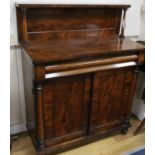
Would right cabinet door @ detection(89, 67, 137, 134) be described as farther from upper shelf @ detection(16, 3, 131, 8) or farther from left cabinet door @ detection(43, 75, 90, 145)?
upper shelf @ detection(16, 3, 131, 8)

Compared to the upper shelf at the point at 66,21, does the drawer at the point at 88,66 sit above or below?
below

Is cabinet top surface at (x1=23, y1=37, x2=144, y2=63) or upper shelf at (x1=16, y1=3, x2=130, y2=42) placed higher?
upper shelf at (x1=16, y1=3, x2=130, y2=42)

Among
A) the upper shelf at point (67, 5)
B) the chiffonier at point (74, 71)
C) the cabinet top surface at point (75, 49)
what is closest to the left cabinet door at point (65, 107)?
the chiffonier at point (74, 71)

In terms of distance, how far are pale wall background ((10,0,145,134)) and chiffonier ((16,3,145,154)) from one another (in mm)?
69

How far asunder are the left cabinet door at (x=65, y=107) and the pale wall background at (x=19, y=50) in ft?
1.55

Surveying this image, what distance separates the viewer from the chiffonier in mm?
1431

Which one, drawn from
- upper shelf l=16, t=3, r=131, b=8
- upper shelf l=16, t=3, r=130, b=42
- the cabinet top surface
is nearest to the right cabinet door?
the cabinet top surface

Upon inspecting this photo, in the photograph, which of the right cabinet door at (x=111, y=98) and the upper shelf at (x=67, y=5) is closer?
the upper shelf at (x=67, y=5)

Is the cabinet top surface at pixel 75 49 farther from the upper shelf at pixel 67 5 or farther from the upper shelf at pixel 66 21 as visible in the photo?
the upper shelf at pixel 67 5

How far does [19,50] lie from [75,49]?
1.70 ft

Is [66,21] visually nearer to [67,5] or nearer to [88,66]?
[67,5]

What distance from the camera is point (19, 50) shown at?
170 centimetres

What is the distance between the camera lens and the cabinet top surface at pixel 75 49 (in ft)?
4.47
